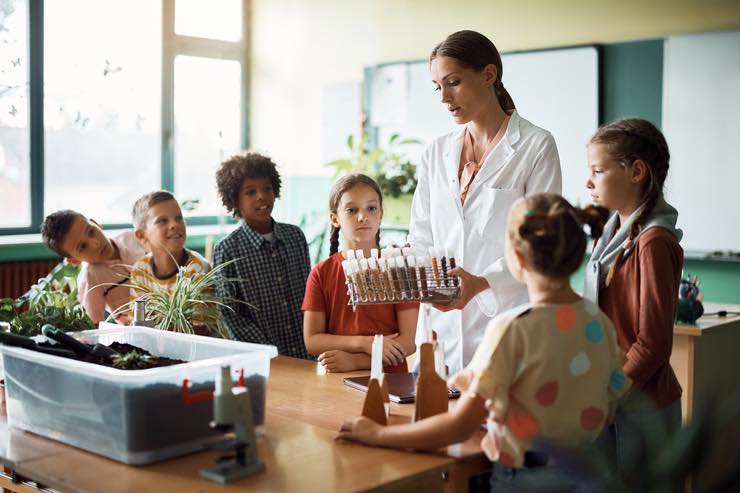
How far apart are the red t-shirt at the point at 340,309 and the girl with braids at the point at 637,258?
726 millimetres

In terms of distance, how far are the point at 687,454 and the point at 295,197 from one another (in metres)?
6.29

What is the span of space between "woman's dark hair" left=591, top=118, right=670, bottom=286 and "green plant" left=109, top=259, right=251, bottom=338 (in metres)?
1.16

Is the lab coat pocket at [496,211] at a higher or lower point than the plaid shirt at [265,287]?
higher

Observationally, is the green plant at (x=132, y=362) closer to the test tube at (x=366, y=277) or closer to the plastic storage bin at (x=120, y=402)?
the plastic storage bin at (x=120, y=402)

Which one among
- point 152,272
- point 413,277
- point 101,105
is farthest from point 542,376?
point 101,105

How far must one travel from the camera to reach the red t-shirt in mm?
2658

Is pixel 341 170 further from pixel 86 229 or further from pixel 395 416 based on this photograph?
pixel 395 416

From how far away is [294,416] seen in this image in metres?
2.04

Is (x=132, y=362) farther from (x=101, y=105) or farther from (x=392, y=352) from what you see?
(x=101, y=105)

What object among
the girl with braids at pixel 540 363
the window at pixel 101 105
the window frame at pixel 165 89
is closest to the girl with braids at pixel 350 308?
the girl with braids at pixel 540 363

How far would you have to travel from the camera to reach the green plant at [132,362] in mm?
1842

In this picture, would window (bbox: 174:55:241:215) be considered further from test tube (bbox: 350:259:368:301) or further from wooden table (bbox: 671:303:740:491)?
test tube (bbox: 350:259:368:301)

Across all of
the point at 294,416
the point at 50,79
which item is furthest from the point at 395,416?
the point at 50,79

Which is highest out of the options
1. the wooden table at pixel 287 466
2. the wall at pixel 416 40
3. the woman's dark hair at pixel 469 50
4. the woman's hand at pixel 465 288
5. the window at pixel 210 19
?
the window at pixel 210 19
